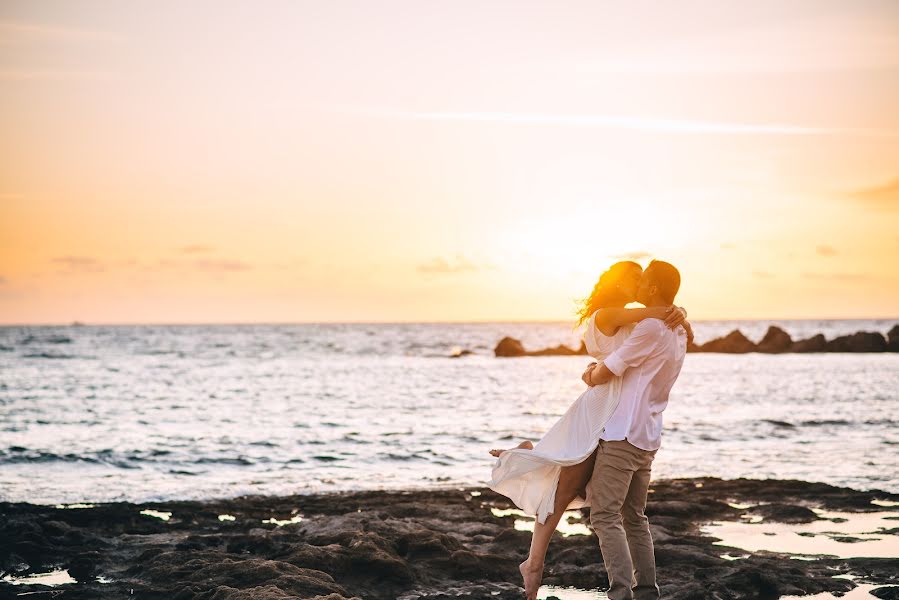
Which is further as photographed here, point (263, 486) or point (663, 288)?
point (263, 486)

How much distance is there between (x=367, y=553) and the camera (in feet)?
24.7

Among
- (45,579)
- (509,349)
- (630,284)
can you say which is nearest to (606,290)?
(630,284)

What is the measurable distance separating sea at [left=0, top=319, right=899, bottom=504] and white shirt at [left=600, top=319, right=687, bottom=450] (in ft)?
26.0

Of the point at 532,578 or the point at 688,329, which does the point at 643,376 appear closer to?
the point at 688,329

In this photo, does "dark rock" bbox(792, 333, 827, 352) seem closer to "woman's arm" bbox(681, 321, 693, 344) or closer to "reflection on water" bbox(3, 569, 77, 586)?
"woman's arm" bbox(681, 321, 693, 344)

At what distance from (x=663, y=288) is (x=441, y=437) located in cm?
1394

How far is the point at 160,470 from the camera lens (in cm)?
1517

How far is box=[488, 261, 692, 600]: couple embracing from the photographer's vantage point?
18.5ft

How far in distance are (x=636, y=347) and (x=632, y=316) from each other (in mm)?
208

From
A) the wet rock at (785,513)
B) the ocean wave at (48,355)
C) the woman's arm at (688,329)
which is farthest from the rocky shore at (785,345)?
the woman's arm at (688,329)

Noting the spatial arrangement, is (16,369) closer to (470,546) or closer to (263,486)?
(263,486)

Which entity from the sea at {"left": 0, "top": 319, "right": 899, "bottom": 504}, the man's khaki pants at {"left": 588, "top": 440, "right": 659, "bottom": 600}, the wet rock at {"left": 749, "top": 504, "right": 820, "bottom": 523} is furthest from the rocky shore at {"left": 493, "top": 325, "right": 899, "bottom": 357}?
the man's khaki pants at {"left": 588, "top": 440, "right": 659, "bottom": 600}

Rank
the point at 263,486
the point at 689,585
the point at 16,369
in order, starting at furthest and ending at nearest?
the point at 16,369
the point at 263,486
the point at 689,585

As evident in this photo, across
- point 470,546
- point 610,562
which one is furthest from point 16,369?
point 610,562
